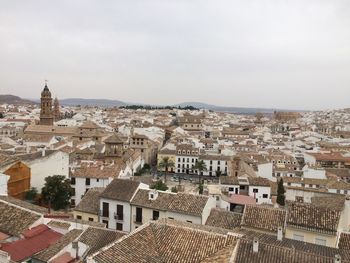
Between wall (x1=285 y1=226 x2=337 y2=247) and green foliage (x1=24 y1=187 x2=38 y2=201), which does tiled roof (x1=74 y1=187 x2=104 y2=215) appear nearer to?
green foliage (x1=24 y1=187 x2=38 y2=201)

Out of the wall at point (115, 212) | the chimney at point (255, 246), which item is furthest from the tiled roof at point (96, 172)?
the chimney at point (255, 246)

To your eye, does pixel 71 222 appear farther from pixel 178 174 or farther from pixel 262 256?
pixel 178 174

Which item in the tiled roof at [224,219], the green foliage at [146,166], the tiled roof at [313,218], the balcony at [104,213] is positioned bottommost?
the green foliage at [146,166]

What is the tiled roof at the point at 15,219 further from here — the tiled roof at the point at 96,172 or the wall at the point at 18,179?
the tiled roof at the point at 96,172

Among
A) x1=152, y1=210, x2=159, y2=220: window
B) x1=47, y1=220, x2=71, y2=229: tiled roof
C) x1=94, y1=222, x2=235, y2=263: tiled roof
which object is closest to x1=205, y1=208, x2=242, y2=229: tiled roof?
x1=152, y1=210, x2=159, y2=220: window

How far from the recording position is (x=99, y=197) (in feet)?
96.8

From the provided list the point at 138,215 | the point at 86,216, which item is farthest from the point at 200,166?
the point at 138,215

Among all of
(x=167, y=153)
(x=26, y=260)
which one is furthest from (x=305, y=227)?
(x=167, y=153)

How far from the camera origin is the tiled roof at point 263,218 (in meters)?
23.0

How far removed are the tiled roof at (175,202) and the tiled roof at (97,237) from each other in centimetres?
743

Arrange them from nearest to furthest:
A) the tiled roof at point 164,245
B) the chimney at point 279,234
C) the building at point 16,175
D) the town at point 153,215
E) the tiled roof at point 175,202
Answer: the tiled roof at point 164,245 < the town at point 153,215 < the chimney at point 279,234 < the tiled roof at point 175,202 < the building at point 16,175

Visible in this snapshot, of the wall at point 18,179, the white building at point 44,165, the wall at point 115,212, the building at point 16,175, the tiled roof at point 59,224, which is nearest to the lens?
the tiled roof at point 59,224

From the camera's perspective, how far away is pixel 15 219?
21.6m

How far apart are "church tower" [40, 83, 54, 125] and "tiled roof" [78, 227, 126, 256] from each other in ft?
228
